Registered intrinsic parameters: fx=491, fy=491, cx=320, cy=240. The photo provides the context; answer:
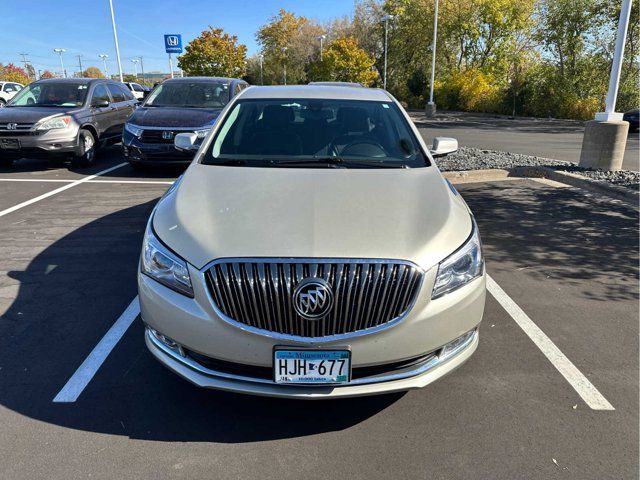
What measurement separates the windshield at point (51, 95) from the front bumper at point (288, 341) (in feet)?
30.3

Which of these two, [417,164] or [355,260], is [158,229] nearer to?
[355,260]

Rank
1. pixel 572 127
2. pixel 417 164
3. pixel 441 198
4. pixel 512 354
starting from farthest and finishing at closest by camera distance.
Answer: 1. pixel 572 127
2. pixel 417 164
3. pixel 512 354
4. pixel 441 198

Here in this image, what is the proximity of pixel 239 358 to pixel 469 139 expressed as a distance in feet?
54.7

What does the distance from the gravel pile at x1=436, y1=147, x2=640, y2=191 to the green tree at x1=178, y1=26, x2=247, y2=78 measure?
44421 millimetres

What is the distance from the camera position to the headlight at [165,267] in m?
2.44

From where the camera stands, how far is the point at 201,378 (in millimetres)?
2443

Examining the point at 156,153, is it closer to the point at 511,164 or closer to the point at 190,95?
the point at 190,95

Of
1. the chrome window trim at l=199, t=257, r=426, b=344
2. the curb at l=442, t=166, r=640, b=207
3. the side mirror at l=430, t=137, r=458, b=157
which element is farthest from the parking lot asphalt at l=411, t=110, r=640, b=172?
the chrome window trim at l=199, t=257, r=426, b=344

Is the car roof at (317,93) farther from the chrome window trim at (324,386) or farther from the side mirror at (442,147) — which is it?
the chrome window trim at (324,386)

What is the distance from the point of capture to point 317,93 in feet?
14.4

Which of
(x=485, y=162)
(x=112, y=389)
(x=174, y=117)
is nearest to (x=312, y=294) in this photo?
(x=112, y=389)

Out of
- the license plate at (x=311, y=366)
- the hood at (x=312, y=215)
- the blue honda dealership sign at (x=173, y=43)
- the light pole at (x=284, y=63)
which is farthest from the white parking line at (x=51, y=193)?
the light pole at (x=284, y=63)

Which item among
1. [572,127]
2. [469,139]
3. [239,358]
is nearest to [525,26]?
[572,127]

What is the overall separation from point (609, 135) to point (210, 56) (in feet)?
161
